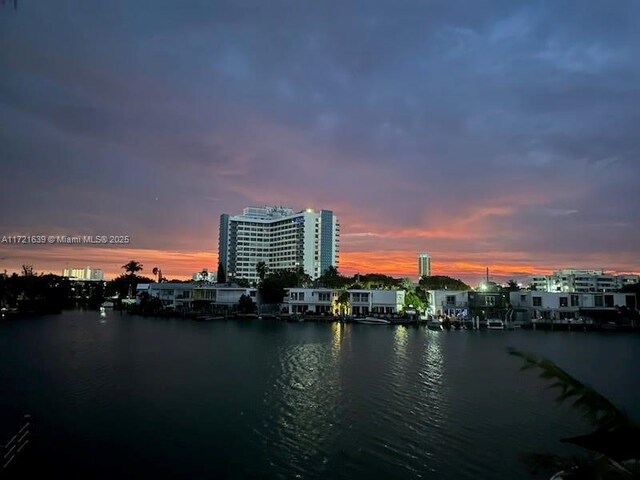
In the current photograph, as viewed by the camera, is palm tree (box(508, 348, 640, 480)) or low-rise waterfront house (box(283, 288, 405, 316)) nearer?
palm tree (box(508, 348, 640, 480))

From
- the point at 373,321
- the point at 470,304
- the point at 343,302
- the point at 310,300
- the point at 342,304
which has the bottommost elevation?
the point at 373,321

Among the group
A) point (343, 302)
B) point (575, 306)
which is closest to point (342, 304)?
point (343, 302)

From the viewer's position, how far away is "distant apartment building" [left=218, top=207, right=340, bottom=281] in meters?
188

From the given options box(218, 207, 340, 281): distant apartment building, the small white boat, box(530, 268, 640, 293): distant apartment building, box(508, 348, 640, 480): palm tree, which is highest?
box(218, 207, 340, 281): distant apartment building

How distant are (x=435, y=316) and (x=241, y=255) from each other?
112m

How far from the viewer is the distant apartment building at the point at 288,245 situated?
187875mm

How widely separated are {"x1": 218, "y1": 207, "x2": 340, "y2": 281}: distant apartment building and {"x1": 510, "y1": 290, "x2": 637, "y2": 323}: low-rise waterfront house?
101986 mm

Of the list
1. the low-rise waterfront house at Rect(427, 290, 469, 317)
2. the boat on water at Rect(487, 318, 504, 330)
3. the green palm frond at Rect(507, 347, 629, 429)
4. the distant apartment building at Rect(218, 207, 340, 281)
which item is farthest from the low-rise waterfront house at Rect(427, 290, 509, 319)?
the green palm frond at Rect(507, 347, 629, 429)

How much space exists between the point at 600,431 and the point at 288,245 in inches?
7482

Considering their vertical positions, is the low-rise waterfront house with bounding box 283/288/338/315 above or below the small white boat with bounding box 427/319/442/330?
above

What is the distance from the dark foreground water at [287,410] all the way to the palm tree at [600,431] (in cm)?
1223

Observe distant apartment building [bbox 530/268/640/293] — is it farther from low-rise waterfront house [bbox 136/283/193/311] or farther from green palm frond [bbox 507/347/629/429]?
green palm frond [bbox 507/347/629/429]

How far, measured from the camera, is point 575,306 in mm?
92688

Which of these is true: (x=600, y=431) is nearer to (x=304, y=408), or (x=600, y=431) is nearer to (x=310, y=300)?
(x=304, y=408)
